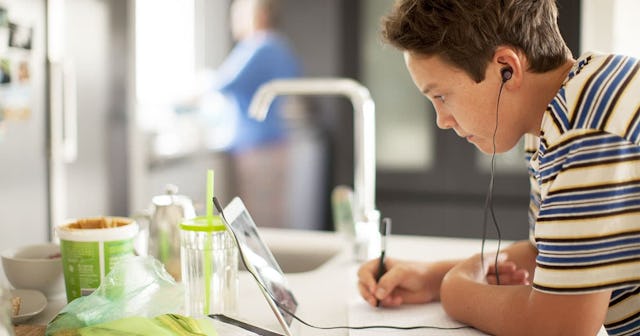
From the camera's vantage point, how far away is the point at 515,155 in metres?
3.61

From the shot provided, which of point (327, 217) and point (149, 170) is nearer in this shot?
point (149, 170)

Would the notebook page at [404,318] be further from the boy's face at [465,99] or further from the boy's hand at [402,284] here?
the boy's face at [465,99]

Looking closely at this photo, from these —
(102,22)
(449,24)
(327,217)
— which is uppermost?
(102,22)

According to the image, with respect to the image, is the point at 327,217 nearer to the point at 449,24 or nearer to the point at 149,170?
the point at 149,170

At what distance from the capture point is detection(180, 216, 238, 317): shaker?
1.00 m

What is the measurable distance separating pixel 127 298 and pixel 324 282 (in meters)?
0.45

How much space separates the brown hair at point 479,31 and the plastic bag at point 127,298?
476 millimetres

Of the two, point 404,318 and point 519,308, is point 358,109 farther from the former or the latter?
point 519,308

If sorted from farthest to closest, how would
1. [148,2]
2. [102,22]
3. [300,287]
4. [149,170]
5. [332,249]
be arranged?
[148,2]
[149,170]
[102,22]
[332,249]
[300,287]

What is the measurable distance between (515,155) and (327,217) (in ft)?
4.45

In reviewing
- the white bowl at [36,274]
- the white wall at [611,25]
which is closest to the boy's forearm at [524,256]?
the white bowl at [36,274]

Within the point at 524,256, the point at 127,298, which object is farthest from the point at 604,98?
the point at 127,298

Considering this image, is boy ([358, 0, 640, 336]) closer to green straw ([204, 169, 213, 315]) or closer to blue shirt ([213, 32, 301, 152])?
green straw ([204, 169, 213, 315])

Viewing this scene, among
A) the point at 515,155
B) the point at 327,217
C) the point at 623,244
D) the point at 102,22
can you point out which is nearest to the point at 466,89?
the point at 623,244
